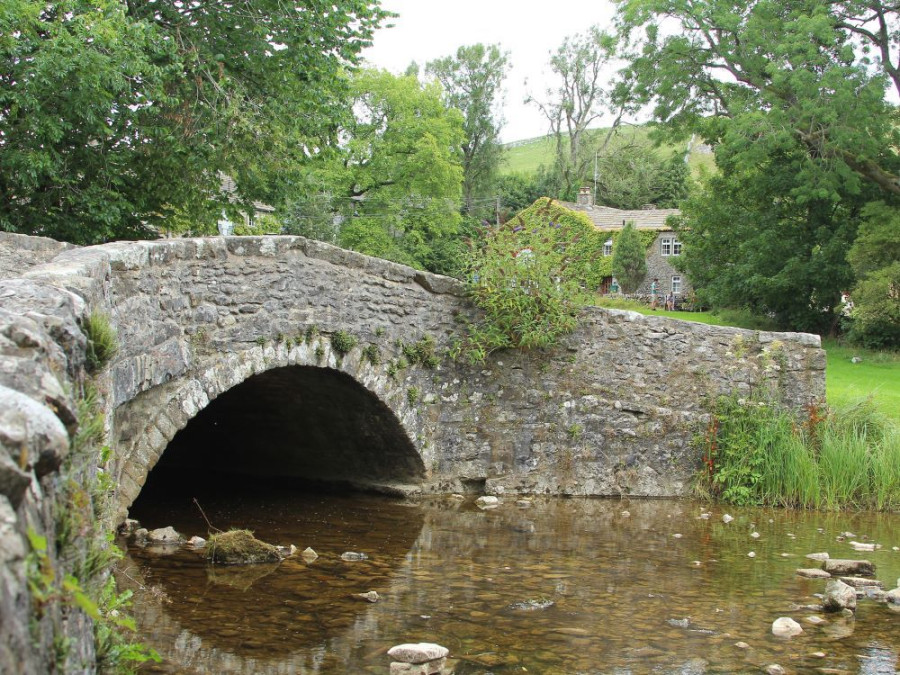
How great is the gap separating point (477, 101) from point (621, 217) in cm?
1001

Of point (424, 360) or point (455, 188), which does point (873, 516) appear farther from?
point (455, 188)

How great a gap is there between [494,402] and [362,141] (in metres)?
28.4

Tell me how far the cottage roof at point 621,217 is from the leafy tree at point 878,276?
23223 millimetres

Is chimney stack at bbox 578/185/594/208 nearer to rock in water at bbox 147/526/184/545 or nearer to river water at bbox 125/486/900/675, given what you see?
river water at bbox 125/486/900/675

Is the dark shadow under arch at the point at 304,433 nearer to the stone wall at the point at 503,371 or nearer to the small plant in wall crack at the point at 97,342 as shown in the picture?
the stone wall at the point at 503,371

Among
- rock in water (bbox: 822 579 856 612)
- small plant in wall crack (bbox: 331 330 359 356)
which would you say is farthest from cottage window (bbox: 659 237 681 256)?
rock in water (bbox: 822 579 856 612)

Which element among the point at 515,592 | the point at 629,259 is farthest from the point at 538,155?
the point at 515,592

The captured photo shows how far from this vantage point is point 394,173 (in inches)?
1475

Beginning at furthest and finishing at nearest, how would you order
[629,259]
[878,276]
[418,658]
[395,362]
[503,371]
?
[629,259] → [878,276] → [503,371] → [395,362] → [418,658]

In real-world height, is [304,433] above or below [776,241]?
below

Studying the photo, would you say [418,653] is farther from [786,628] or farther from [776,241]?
[776,241]

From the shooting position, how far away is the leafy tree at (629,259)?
1690 inches

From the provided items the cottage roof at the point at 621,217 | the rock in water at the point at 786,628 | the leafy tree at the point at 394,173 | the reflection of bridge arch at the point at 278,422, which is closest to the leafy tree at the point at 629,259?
the cottage roof at the point at 621,217

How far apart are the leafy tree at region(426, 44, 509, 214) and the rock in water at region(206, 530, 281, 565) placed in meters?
40.8
